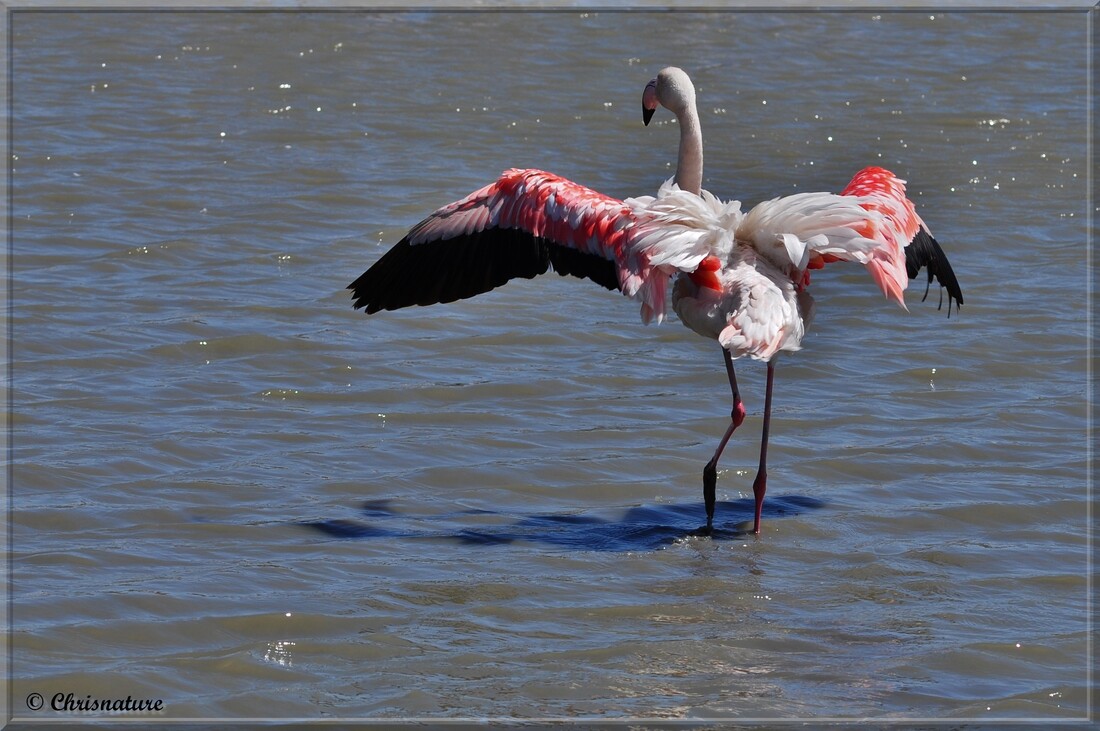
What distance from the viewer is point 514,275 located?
258 inches

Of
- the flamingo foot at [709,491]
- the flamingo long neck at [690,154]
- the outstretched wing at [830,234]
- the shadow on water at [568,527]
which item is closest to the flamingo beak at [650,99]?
the flamingo long neck at [690,154]

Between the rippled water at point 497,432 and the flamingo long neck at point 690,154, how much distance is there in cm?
124

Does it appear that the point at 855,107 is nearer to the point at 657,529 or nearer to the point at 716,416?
the point at 716,416

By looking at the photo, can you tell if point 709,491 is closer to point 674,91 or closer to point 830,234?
point 830,234

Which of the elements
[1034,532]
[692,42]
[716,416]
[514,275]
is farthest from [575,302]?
[692,42]

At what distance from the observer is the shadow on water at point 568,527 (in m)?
5.95

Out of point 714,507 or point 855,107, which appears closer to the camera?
point 714,507

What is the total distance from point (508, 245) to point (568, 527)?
124cm

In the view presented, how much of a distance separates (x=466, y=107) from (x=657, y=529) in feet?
24.7

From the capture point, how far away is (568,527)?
614 cm

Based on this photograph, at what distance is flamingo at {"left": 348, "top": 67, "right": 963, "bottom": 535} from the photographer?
583 centimetres

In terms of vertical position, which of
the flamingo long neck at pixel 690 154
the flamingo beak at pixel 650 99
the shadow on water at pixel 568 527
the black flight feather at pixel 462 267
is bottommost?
the shadow on water at pixel 568 527

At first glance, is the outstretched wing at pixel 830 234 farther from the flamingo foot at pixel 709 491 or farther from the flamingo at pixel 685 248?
the flamingo foot at pixel 709 491

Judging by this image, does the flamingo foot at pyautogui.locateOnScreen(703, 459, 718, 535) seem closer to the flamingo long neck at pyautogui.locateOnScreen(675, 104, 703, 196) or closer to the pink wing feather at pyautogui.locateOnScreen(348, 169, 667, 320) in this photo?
the pink wing feather at pyautogui.locateOnScreen(348, 169, 667, 320)
